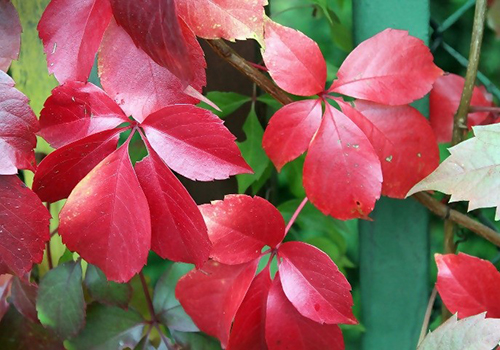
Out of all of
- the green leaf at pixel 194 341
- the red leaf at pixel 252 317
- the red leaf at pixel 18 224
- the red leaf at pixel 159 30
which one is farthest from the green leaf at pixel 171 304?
the red leaf at pixel 159 30

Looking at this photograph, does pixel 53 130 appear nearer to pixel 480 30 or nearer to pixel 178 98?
pixel 178 98

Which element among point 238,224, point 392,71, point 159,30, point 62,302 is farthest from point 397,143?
point 62,302

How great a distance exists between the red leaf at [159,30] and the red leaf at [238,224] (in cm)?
17

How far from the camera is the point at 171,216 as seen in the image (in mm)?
399

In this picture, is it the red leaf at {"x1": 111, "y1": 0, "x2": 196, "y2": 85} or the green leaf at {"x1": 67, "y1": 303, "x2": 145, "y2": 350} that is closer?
the red leaf at {"x1": 111, "y1": 0, "x2": 196, "y2": 85}

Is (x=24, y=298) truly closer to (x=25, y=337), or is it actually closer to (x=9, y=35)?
(x=25, y=337)

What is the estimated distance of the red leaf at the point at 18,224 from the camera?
40 centimetres

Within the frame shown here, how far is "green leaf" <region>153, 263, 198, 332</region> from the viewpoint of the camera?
59 cm

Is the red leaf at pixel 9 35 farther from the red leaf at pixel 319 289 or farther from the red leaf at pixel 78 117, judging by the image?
the red leaf at pixel 319 289

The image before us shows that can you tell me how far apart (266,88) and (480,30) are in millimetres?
245

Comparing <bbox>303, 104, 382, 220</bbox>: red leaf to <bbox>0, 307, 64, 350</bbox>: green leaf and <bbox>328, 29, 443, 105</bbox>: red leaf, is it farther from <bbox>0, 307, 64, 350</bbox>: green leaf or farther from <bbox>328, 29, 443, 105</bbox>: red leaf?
<bbox>0, 307, 64, 350</bbox>: green leaf

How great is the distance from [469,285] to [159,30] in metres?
0.39

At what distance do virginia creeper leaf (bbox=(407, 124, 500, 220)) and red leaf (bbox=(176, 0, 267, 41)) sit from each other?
0.67 ft

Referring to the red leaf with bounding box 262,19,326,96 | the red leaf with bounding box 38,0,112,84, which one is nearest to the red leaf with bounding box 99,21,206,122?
the red leaf with bounding box 38,0,112,84
